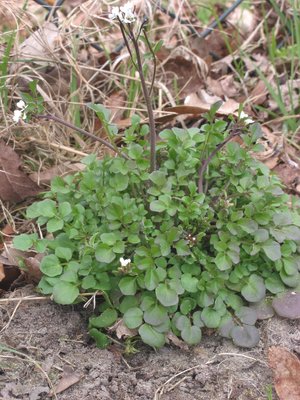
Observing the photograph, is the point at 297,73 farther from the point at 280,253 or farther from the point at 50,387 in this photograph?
the point at 50,387

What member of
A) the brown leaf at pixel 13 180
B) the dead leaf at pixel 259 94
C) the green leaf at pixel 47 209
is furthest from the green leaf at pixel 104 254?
the dead leaf at pixel 259 94

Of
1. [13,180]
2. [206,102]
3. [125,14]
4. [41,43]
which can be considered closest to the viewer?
[125,14]

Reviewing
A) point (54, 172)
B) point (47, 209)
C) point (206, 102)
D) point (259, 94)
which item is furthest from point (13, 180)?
point (259, 94)

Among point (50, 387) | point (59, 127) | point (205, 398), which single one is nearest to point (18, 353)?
point (50, 387)

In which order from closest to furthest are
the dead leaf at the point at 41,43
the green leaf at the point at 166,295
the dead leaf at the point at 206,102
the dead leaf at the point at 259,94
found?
the green leaf at the point at 166,295
the dead leaf at the point at 41,43
the dead leaf at the point at 206,102
the dead leaf at the point at 259,94

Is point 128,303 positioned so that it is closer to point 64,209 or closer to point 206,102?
point 64,209

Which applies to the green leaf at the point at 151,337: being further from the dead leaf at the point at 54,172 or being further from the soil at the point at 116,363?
the dead leaf at the point at 54,172

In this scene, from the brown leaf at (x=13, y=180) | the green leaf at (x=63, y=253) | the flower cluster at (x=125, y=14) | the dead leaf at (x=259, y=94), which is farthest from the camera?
the dead leaf at (x=259, y=94)
